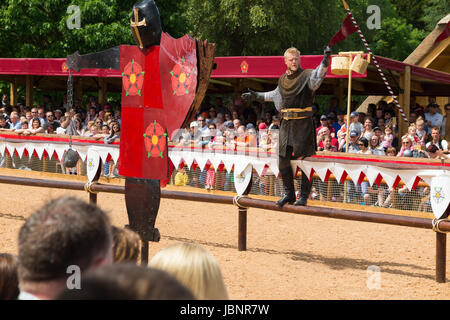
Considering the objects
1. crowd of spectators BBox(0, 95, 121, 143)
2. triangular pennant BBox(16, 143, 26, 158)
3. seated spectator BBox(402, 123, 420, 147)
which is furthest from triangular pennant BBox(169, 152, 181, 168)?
seated spectator BBox(402, 123, 420, 147)

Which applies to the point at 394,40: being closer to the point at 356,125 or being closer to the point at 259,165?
the point at 356,125

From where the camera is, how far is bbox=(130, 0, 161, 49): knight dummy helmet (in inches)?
202

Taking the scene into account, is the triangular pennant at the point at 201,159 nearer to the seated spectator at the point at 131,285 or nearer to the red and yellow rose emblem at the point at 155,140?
the red and yellow rose emblem at the point at 155,140

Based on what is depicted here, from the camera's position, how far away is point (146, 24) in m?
5.16

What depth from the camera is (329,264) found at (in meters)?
6.98

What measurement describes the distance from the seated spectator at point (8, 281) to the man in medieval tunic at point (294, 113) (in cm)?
482

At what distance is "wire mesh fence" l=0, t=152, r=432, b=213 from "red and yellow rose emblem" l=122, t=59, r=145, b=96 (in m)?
3.76

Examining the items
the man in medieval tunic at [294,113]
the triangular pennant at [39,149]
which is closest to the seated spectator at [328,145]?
the man in medieval tunic at [294,113]

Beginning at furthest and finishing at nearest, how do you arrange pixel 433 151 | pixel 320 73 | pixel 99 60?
pixel 433 151 → pixel 320 73 → pixel 99 60

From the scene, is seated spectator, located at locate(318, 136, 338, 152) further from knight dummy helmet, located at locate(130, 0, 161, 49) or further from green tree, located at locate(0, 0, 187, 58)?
green tree, located at locate(0, 0, 187, 58)

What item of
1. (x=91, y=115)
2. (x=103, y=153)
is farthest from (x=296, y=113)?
(x=91, y=115)

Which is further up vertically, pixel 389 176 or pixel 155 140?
pixel 155 140

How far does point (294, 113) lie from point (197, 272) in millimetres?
5126

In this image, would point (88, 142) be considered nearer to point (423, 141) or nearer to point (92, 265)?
point (423, 141)
